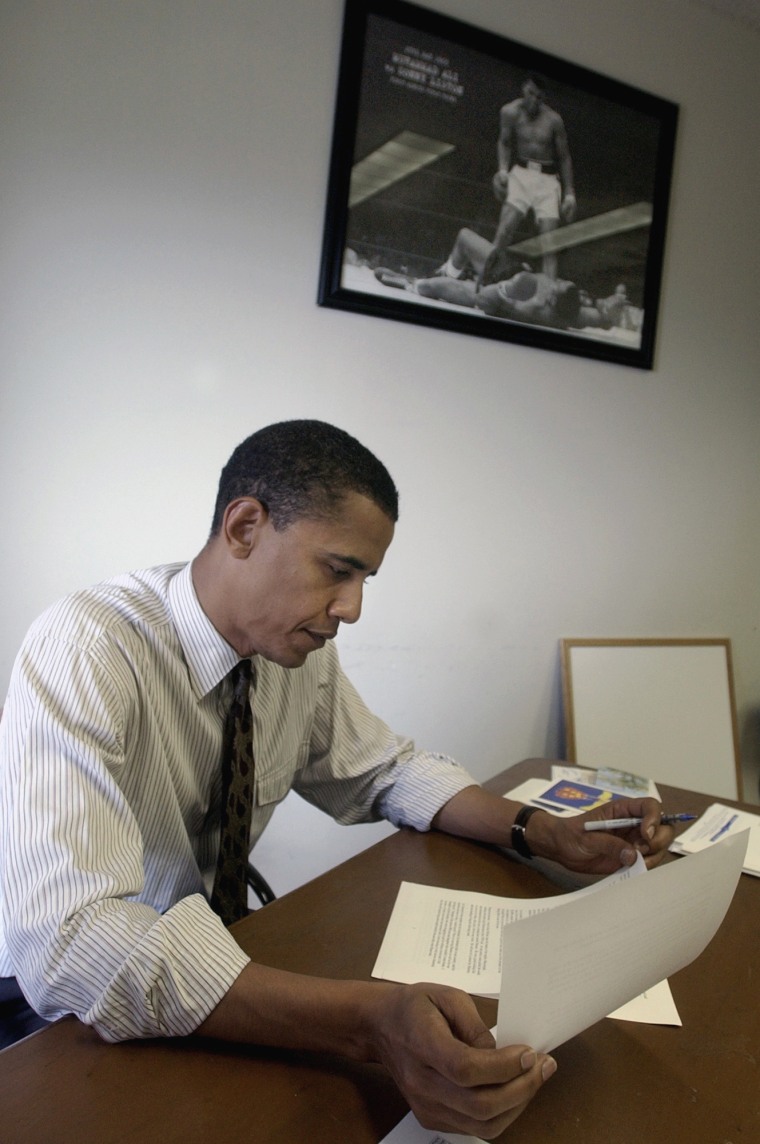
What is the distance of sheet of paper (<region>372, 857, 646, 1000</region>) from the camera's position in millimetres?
932

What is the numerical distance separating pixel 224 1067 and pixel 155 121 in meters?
2.05

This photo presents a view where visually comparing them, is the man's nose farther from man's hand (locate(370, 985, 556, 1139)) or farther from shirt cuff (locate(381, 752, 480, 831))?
man's hand (locate(370, 985, 556, 1139))

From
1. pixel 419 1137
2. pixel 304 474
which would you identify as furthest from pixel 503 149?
pixel 419 1137

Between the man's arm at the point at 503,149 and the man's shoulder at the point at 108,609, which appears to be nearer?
the man's shoulder at the point at 108,609

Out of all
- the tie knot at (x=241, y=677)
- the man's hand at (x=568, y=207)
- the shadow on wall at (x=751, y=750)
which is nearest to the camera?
the tie knot at (x=241, y=677)

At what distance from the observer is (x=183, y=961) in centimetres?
80

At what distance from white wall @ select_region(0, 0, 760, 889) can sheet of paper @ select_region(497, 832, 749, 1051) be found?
163cm

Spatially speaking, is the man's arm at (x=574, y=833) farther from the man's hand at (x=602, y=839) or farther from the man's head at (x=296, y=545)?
the man's head at (x=296, y=545)

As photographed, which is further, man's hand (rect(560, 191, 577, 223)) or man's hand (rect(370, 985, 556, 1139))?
man's hand (rect(560, 191, 577, 223))

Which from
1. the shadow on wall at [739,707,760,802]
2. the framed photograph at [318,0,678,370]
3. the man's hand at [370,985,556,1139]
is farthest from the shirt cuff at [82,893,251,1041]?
the shadow on wall at [739,707,760,802]

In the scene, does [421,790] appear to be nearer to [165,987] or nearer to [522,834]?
[522,834]

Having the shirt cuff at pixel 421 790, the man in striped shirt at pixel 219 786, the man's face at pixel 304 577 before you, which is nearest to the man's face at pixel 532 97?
the man in striped shirt at pixel 219 786

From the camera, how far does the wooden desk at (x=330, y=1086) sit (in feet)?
2.23

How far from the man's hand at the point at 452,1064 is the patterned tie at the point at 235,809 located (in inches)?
18.3
